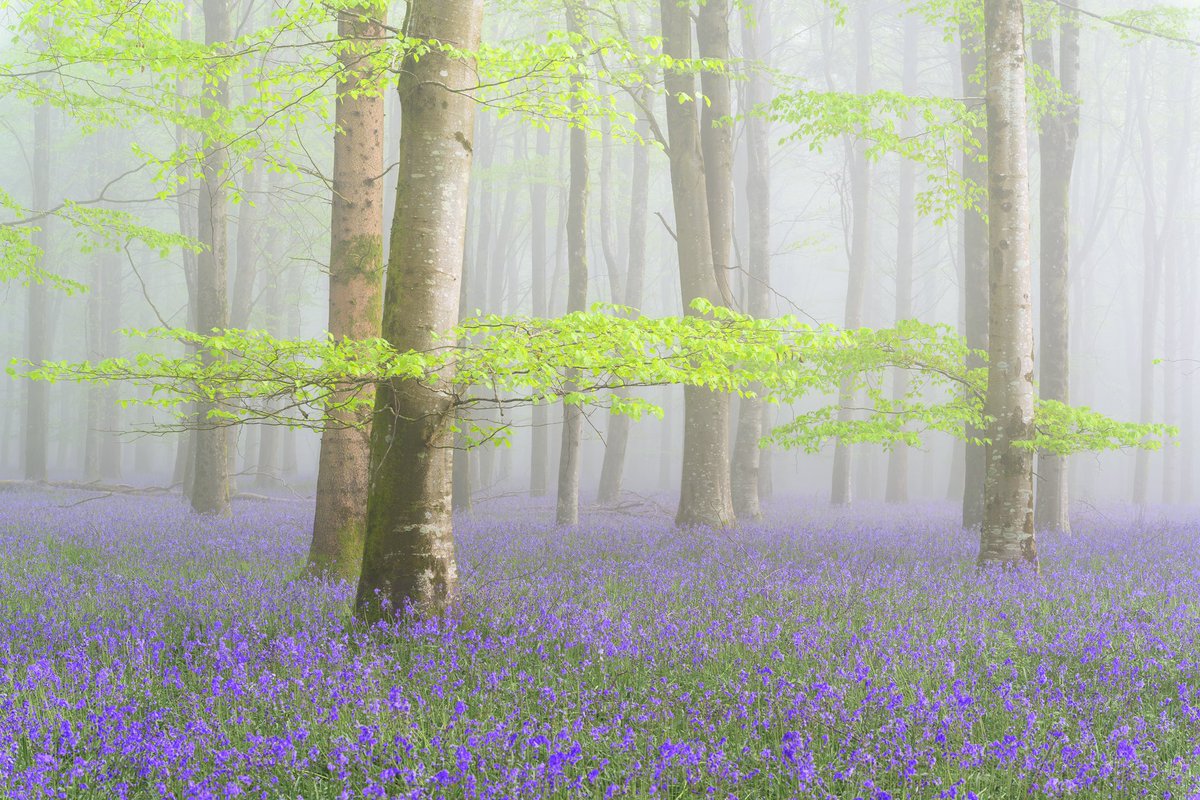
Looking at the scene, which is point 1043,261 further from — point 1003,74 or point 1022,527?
point 1022,527

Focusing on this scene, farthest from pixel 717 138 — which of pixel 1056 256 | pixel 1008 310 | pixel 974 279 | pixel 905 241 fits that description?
pixel 905 241

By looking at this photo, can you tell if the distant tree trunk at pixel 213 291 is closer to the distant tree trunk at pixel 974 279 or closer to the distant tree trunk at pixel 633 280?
the distant tree trunk at pixel 633 280

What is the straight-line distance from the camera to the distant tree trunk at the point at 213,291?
12.8 metres

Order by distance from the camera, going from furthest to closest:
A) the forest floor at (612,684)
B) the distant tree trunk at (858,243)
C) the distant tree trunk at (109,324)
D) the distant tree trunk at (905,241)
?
the distant tree trunk at (109,324) → the distant tree trunk at (905,241) → the distant tree trunk at (858,243) → the forest floor at (612,684)

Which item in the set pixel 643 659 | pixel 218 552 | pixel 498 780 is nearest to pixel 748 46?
pixel 218 552

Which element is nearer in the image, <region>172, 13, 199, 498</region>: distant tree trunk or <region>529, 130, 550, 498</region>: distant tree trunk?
<region>172, 13, 199, 498</region>: distant tree trunk

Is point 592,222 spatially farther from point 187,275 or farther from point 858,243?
point 187,275

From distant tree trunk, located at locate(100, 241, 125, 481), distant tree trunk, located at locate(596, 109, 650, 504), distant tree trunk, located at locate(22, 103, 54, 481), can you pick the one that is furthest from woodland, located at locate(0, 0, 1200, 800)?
distant tree trunk, located at locate(100, 241, 125, 481)

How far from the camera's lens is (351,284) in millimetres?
7707

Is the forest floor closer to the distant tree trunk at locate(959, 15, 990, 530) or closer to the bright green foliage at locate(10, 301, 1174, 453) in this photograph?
the bright green foliage at locate(10, 301, 1174, 453)

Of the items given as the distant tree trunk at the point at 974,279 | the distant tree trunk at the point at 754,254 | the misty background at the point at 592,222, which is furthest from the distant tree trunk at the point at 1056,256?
the misty background at the point at 592,222

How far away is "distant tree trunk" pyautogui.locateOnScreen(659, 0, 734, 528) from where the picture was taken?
37.7 feet

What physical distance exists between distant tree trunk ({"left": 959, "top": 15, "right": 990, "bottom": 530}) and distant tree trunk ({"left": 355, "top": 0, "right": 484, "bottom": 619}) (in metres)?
9.46

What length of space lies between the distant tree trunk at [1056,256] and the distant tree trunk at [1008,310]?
4723 mm
